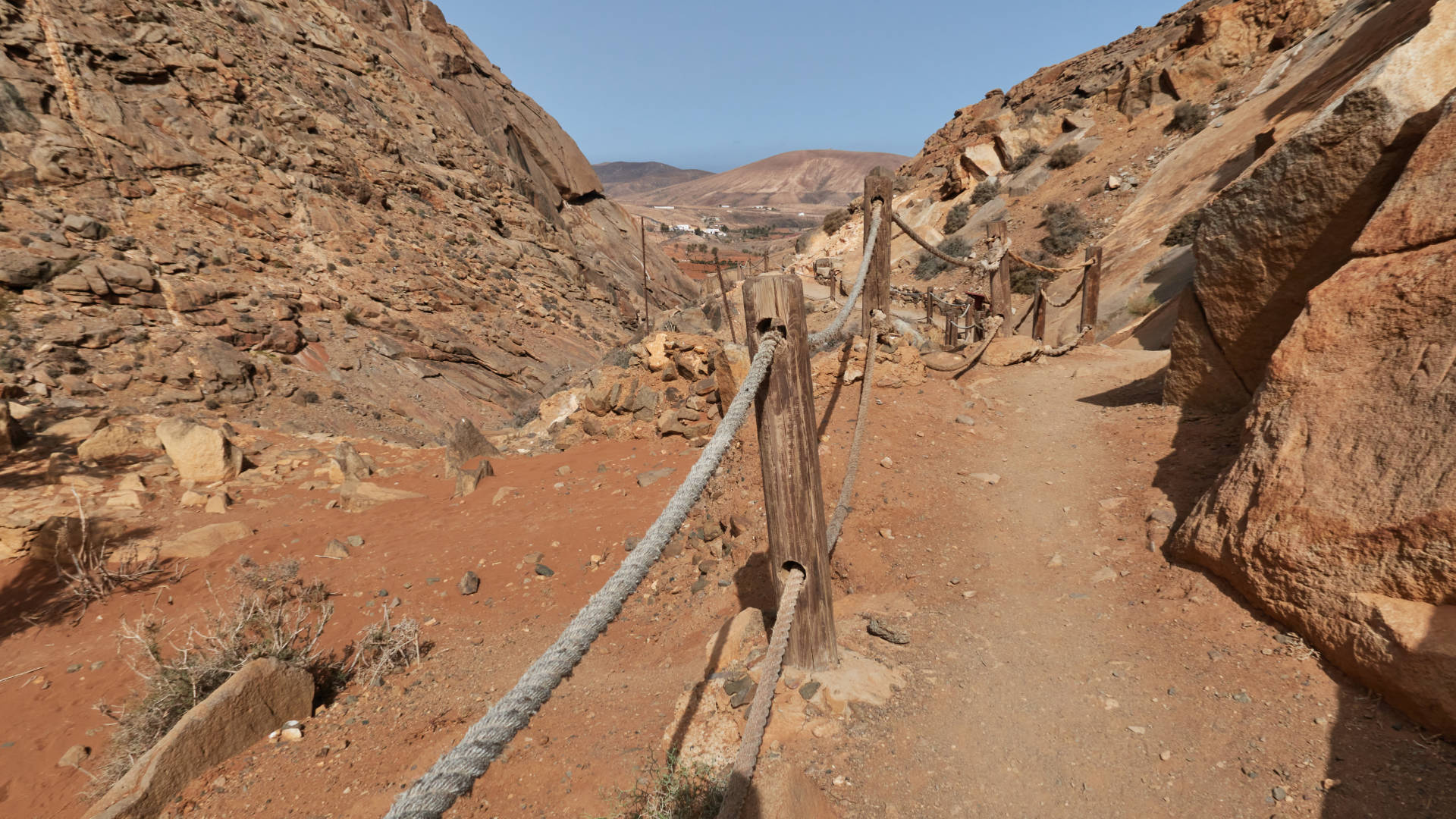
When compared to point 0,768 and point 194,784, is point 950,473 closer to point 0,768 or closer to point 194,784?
point 194,784

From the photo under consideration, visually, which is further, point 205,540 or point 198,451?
point 198,451

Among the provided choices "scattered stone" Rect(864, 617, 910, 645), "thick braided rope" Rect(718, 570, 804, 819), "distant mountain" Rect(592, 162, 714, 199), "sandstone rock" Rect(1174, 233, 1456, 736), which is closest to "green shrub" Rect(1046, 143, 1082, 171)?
"sandstone rock" Rect(1174, 233, 1456, 736)

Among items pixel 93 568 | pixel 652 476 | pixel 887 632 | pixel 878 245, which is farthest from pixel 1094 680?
pixel 93 568

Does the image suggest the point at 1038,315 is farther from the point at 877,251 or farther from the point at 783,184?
the point at 783,184

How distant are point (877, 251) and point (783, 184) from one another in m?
145

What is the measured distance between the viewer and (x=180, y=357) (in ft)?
32.0

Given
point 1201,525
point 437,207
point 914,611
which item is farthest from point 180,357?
point 1201,525

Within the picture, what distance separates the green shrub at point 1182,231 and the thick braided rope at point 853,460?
36.7ft

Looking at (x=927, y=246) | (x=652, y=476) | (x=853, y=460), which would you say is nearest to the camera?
(x=853, y=460)

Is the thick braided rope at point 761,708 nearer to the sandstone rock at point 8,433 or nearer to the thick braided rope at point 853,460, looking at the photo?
the thick braided rope at point 853,460

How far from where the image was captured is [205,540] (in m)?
5.70

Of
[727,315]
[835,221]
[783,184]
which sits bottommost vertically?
[727,315]

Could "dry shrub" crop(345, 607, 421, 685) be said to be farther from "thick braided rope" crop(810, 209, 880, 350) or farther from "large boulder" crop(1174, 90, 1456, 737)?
"large boulder" crop(1174, 90, 1456, 737)

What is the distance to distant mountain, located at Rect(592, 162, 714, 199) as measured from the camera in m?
163
